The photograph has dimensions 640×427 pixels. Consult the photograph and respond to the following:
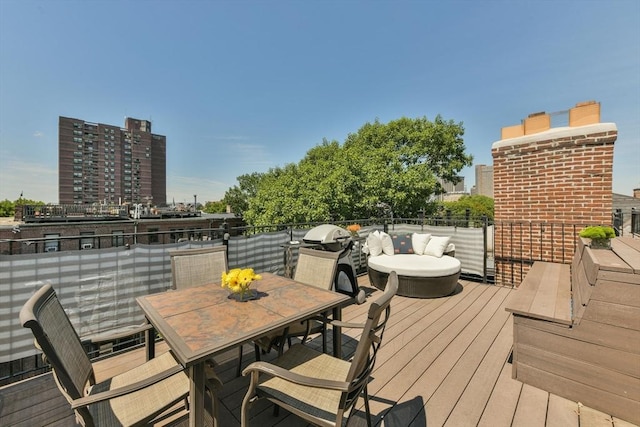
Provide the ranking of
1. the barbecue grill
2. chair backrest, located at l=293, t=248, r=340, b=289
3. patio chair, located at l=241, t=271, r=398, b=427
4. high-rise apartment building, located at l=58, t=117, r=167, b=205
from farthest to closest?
high-rise apartment building, located at l=58, t=117, r=167, b=205 → the barbecue grill → chair backrest, located at l=293, t=248, r=340, b=289 → patio chair, located at l=241, t=271, r=398, b=427

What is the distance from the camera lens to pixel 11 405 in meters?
1.88

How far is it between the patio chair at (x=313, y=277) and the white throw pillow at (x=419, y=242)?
10.4 ft

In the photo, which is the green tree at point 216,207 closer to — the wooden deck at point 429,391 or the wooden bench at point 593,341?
the wooden deck at point 429,391

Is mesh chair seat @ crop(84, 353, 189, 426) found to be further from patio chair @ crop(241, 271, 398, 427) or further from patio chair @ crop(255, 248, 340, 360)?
patio chair @ crop(255, 248, 340, 360)

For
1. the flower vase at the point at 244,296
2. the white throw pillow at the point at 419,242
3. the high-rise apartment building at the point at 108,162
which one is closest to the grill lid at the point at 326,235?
the white throw pillow at the point at 419,242

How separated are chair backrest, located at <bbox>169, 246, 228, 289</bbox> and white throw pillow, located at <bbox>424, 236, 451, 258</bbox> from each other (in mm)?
3885

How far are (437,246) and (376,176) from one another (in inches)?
328

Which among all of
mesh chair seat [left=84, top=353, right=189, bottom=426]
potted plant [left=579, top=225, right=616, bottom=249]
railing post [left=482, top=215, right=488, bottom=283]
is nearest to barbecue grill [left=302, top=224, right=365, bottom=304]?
mesh chair seat [left=84, top=353, right=189, bottom=426]

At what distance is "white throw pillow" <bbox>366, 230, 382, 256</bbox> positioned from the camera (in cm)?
498

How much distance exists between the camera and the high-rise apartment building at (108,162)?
60.2 meters

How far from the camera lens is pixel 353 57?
10.6 metres

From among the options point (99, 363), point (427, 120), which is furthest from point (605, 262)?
point (427, 120)

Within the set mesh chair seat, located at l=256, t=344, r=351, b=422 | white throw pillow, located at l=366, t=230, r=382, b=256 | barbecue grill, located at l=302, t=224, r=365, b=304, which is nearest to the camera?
mesh chair seat, located at l=256, t=344, r=351, b=422

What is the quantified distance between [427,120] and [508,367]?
15.8m
